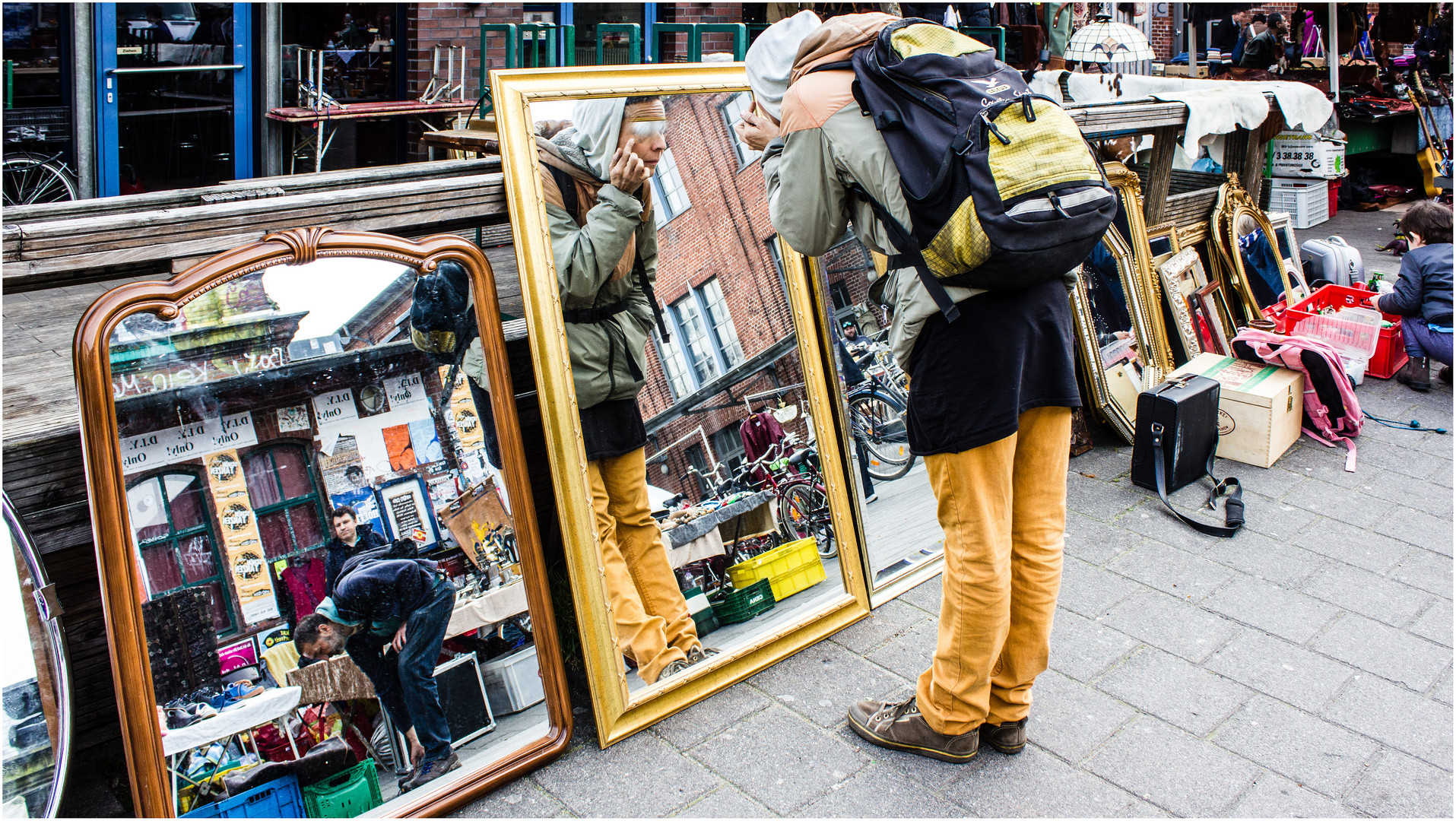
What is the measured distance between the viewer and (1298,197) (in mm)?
9406

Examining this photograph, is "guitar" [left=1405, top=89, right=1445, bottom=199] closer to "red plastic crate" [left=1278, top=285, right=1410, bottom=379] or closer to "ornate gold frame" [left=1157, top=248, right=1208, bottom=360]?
"red plastic crate" [left=1278, top=285, right=1410, bottom=379]

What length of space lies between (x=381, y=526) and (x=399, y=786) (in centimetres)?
62

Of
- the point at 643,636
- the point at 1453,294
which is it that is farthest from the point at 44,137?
the point at 1453,294

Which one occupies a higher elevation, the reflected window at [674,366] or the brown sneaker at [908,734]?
the reflected window at [674,366]

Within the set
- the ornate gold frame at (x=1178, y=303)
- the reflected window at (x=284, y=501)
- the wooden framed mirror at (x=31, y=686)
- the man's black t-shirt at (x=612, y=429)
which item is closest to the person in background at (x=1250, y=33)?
the ornate gold frame at (x=1178, y=303)

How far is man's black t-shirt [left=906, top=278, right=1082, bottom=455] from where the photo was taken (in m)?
2.37

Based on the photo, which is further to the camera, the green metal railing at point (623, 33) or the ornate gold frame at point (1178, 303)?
the green metal railing at point (623, 33)

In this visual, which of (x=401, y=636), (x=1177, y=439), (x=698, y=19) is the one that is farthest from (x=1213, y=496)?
(x=698, y=19)

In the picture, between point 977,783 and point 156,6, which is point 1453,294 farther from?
point 156,6

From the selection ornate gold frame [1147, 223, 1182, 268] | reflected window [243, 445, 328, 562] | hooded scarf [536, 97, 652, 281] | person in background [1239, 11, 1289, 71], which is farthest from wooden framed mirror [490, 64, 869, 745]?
person in background [1239, 11, 1289, 71]

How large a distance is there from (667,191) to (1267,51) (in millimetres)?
11468

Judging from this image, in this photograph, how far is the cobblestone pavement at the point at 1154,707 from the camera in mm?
2600

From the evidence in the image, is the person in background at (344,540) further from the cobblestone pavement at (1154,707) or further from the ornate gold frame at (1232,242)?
the ornate gold frame at (1232,242)

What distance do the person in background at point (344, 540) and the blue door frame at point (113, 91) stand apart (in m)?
4.58
